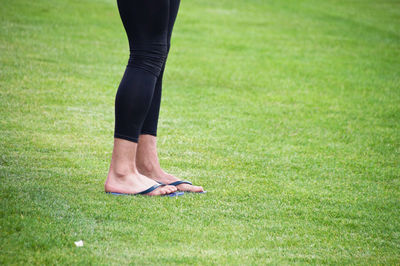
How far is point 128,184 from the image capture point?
286 centimetres

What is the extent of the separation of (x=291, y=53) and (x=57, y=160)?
6.48 m

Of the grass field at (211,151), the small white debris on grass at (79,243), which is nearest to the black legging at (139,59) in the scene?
the grass field at (211,151)

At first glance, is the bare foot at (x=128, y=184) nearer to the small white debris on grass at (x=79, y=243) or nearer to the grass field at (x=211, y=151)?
the grass field at (x=211, y=151)

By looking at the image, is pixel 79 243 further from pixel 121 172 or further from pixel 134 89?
pixel 134 89

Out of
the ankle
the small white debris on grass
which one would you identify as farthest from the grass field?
the ankle

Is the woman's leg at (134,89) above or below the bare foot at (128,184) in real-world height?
above

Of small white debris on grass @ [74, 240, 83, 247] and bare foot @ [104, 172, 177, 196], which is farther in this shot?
bare foot @ [104, 172, 177, 196]

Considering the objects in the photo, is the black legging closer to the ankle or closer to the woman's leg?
the woman's leg

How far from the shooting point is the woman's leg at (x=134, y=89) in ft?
9.19

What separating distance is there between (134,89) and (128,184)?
0.49 m

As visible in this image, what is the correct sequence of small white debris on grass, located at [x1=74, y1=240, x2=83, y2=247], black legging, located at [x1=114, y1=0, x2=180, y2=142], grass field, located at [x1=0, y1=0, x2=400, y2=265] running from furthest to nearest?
black legging, located at [x1=114, y1=0, x2=180, y2=142] → grass field, located at [x1=0, y1=0, x2=400, y2=265] → small white debris on grass, located at [x1=74, y1=240, x2=83, y2=247]

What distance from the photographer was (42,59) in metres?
6.83

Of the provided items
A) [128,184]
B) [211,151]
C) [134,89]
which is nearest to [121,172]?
[128,184]

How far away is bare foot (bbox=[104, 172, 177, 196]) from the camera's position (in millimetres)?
2838
